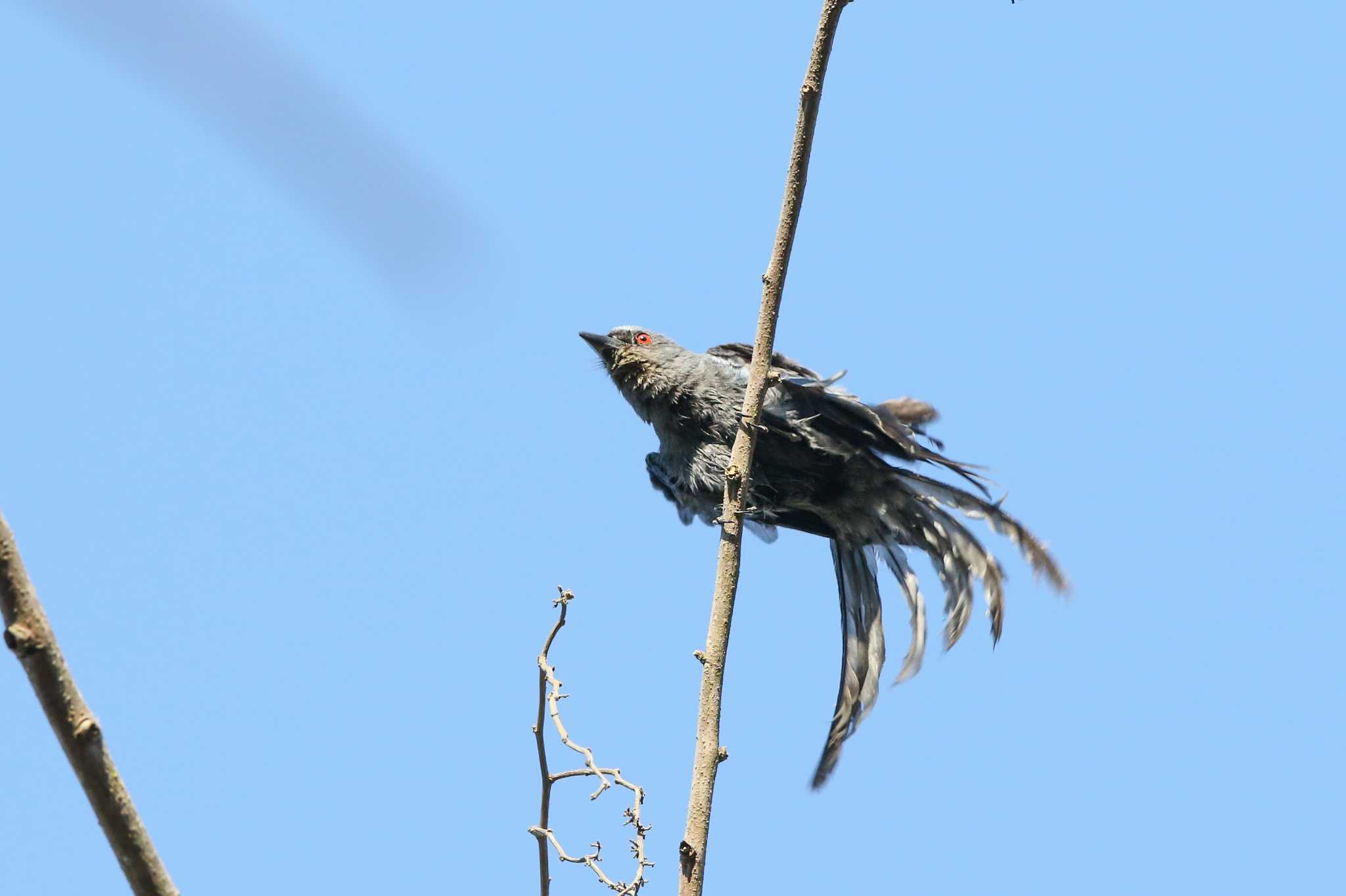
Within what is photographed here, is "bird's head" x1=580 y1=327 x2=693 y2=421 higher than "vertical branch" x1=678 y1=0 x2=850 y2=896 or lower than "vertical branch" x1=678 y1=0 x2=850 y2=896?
higher

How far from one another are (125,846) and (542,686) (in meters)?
1.42

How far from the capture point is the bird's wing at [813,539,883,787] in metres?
5.88

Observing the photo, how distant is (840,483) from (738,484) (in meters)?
2.07

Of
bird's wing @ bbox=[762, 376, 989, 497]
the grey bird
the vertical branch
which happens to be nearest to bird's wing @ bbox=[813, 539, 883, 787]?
the grey bird

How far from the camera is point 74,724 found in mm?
1914

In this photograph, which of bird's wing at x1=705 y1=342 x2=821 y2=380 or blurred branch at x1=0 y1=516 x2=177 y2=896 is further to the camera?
bird's wing at x1=705 y1=342 x2=821 y2=380

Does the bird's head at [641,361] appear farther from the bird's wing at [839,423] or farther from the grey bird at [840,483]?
the bird's wing at [839,423]

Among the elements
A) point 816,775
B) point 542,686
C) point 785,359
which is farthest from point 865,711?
point 542,686

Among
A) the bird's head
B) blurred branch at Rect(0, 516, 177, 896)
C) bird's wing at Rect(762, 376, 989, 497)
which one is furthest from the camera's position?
the bird's head

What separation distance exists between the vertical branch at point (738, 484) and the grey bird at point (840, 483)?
1537 mm

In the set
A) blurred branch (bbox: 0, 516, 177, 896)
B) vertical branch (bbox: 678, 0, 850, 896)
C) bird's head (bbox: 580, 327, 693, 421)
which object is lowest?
blurred branch (bbox: 0, 516, 177, 896)

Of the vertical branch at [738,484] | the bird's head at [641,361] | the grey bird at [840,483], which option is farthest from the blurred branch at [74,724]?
the bird's head at [641,361]

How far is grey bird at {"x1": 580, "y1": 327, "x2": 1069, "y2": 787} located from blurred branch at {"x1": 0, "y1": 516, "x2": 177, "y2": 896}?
12.6 ft

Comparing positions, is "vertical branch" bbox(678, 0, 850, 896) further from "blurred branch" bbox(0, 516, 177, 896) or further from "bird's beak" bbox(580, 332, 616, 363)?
"bird's beak" bbox(580, 332, 616, 363)
